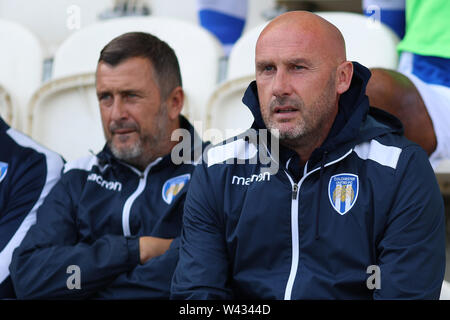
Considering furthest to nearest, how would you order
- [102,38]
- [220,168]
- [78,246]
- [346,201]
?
[102,38], [78,246], [220,168], [346,201]

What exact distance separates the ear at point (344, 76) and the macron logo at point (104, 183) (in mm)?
726

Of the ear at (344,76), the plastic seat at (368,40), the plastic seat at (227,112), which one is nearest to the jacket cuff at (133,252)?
the ear at (344,76)

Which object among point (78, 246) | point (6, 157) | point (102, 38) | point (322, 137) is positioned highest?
point (102, 38)

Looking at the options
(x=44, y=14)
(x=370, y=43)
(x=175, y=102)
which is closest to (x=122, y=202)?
(x=175, y=102)

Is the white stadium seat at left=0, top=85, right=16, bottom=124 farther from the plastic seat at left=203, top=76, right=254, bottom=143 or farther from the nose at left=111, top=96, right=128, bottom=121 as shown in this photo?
the nose at left=111, top=96, right=128, bottom=121

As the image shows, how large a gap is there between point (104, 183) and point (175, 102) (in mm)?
336

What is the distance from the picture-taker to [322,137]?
1571 mm

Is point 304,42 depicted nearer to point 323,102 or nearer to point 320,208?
point 323,102

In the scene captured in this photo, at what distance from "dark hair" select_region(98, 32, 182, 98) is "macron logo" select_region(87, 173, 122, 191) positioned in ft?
1.00

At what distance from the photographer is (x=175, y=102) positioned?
6.86 feet

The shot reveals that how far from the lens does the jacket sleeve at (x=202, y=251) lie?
1502mm

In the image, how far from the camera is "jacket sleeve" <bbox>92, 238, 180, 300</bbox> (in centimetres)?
173
